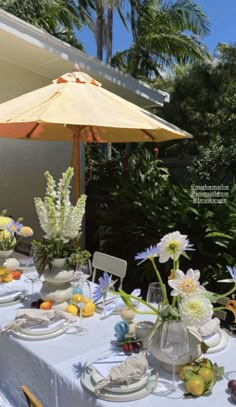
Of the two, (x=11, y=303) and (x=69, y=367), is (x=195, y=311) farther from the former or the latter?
(x=11, y=303)

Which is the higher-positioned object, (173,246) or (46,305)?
(173,246)

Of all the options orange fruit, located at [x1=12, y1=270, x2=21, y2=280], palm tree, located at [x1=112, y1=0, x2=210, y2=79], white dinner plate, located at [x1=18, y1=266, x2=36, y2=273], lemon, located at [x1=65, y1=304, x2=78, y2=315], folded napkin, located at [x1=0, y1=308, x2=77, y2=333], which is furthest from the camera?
palm tree, located at [x1=112, y1=0, x2=210, y2=79]

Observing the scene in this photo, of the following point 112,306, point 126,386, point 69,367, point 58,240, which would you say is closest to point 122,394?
point 126,386

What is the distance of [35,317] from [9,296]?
550 mm

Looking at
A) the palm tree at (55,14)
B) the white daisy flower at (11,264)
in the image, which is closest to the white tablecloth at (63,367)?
the white daisy flower at (11,264)

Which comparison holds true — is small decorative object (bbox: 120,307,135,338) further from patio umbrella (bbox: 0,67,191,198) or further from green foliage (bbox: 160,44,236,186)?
green foliage (bbox: 160,44,236,186)

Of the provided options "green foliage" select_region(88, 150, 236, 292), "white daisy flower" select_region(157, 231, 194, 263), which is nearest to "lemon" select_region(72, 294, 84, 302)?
"white daisy flower" select_region(157, 231, 194, 263)

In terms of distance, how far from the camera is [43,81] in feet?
21.3

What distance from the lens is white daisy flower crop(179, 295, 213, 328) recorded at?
4.77 feet

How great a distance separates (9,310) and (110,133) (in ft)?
10.7

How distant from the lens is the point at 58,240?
221cm

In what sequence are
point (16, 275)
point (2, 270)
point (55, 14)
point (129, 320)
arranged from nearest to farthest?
point (129, 320), point (2, 270), point (16, 275), point (55, 14)

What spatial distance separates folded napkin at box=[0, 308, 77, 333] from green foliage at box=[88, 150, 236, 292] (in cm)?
239

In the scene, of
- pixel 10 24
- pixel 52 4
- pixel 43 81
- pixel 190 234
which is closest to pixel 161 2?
pixel 52 4
